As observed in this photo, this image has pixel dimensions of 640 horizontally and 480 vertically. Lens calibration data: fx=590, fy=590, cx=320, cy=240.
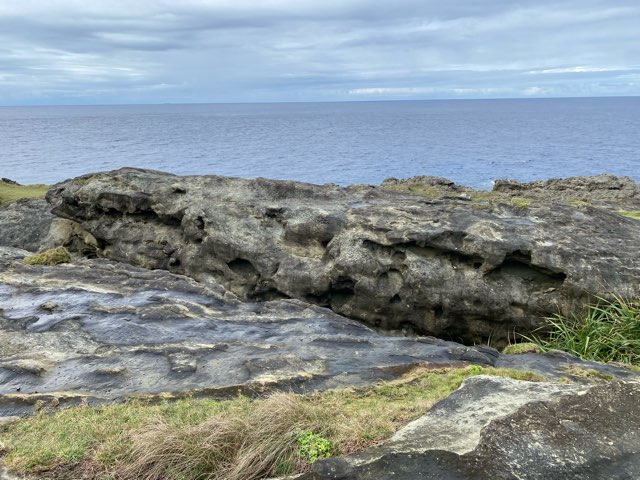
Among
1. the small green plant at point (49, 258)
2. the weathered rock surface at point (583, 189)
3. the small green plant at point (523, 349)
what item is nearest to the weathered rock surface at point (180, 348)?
the small green plant at point (523, 349)

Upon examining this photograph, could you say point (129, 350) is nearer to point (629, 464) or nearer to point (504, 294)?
point (629, 464)

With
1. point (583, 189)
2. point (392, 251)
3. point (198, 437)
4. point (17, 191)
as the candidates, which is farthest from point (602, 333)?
point (17, 191)

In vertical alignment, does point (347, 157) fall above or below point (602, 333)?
below

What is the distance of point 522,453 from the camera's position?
22.6 feet

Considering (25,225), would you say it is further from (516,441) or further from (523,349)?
(516,441)

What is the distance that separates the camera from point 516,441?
708 cm

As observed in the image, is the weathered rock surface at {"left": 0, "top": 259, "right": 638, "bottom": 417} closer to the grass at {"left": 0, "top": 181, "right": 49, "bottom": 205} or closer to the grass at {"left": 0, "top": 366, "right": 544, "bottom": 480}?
the grass at {"left": 0, "top": 366, "right": 544, "bottom": 480}

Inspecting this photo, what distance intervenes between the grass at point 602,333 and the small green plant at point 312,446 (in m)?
8.82

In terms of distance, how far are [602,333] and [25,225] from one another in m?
24.5

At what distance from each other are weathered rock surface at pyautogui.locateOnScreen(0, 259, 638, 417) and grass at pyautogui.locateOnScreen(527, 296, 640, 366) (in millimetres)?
3638

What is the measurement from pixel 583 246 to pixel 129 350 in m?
13.7

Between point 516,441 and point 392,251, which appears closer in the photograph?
point 516,441

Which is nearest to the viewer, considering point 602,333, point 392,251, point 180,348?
point 180,348

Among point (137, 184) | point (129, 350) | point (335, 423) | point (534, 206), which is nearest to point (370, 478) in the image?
point (335, 423)
